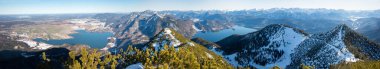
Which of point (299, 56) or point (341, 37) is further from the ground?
point (341, 37)

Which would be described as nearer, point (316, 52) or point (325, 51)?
point (325, 51)

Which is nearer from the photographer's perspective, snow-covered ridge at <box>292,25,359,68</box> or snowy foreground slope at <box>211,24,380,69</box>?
snow-covered ridge at <box>292,25,359,68</box>

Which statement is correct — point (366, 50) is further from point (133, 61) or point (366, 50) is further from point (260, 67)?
point (133, 61)

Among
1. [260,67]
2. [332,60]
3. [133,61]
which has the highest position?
[133,61]

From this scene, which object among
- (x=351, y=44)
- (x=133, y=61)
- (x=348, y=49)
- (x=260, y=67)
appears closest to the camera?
(x=133, y=61)

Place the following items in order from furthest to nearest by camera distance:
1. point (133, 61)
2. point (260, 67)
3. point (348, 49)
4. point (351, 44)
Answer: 1. point (260, 67)
2. point (351, 44)
3. point (348, 49)
4. point (133, 61)

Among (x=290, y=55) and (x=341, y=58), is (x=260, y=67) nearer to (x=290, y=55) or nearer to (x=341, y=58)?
(x=290, y=55)

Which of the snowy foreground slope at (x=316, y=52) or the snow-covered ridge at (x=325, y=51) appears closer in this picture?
the snow-covered ridge at (x=325, y=51)

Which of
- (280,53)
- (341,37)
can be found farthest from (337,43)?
(280,53)

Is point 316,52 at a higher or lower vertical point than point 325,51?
lower

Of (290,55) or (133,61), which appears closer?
(133,61)
